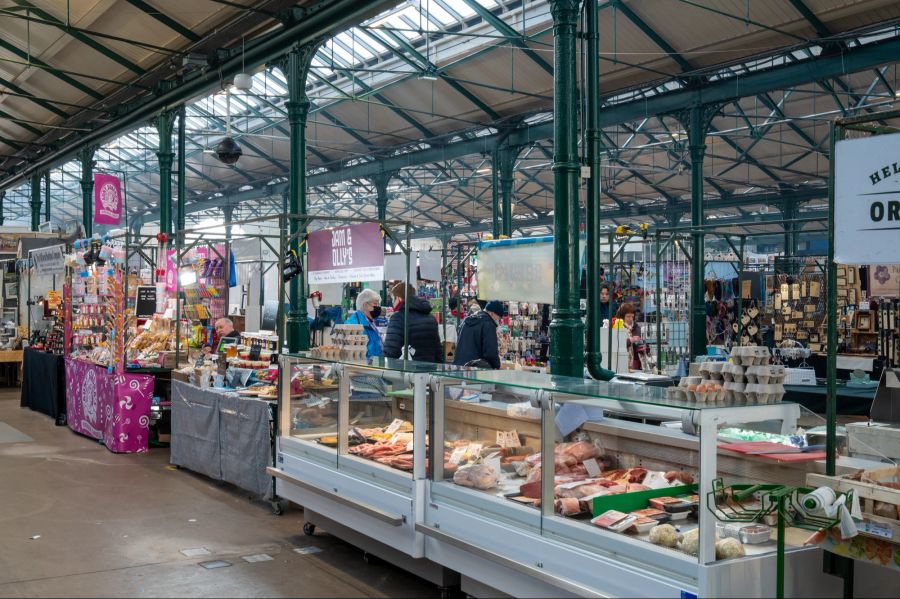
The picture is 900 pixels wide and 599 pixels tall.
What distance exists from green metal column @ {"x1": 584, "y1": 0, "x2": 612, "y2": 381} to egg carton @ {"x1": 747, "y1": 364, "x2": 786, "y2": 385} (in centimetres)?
411

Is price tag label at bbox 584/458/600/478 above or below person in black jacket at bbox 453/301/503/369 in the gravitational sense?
below

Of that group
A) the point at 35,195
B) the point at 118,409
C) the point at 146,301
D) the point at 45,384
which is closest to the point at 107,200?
the point at 45,384

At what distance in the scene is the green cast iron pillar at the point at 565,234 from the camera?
7035mm

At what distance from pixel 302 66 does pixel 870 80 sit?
11.1 metres

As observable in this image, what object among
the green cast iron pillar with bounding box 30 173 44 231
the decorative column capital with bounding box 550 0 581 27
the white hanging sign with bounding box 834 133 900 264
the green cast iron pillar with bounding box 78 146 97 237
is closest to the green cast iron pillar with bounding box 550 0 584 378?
the decorative column capital with bounding box 550 0 581 27

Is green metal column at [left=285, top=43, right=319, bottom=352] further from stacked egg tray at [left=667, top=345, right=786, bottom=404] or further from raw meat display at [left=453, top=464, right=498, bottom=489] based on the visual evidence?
stacked egg tray at [left=667, top=345, right=786, bottom=404]

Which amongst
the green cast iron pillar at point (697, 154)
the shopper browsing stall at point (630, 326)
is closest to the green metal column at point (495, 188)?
the green cast iron pillar at point (697, 154)

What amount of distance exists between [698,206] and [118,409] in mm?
9742

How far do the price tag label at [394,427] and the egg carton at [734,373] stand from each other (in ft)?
7.26

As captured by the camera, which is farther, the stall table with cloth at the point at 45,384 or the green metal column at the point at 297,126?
the stall table with cloth at the point at 45,384

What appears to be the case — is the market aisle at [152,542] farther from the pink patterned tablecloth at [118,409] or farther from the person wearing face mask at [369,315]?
the person wearing face mask at [369,315]

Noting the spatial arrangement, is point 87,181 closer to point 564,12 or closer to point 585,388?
point 564,12

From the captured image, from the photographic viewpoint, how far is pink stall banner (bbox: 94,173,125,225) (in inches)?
713

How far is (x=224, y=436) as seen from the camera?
7953mm
